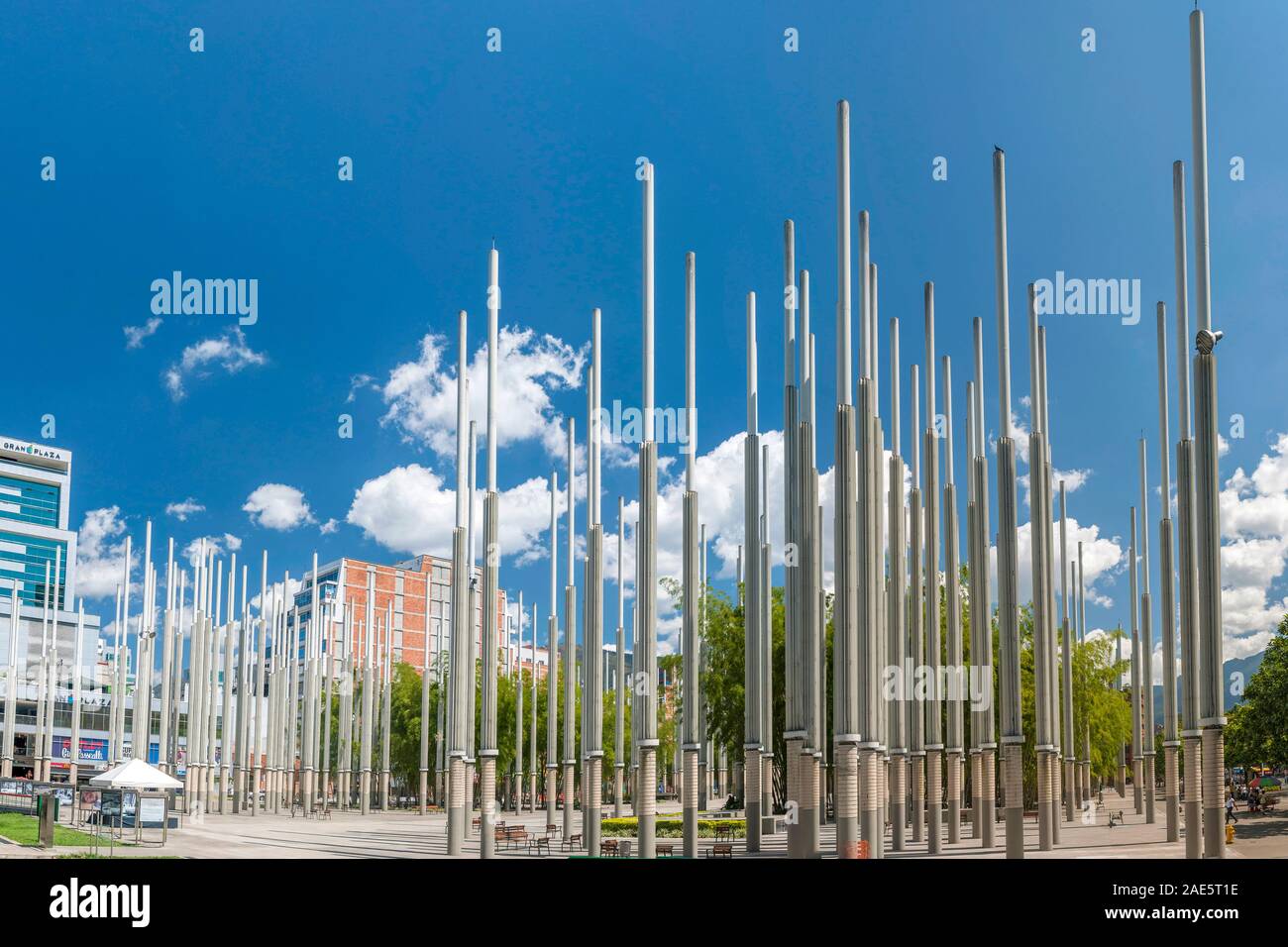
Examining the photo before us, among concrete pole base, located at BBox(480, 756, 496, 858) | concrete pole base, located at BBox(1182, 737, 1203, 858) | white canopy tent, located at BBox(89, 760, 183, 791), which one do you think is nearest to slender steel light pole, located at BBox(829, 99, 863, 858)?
concrete pole base, located at BBox(1182, 737, 1203, 858)

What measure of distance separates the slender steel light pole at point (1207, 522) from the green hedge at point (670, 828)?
76.6 feet

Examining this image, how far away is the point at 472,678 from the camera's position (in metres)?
41.3

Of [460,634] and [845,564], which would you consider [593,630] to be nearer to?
[460,634]

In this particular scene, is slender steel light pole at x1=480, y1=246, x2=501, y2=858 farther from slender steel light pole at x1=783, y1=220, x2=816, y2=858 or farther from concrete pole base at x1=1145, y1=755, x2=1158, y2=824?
concrete pole base at x1=1145, y1=755, x2=1158, y2=824

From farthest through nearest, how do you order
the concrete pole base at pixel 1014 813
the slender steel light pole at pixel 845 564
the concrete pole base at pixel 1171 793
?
1. the concrete pole base at pixel 1171 793
2. the concrete pole base at pixel 1014 813
3. the slender steel light pole at pixel 845 564

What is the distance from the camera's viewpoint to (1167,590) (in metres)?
39.7

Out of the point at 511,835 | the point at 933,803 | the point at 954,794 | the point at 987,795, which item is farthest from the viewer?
the point at 511,835

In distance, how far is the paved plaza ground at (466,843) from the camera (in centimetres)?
4009

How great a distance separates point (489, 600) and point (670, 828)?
69.9 ft

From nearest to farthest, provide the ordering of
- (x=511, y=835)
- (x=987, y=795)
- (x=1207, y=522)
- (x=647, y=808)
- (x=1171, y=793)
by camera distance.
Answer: (x=1207, y=522) → (x=647, y=808) → (x=987, y=795) → (x=1171, y=793) → (x=511, y=835)

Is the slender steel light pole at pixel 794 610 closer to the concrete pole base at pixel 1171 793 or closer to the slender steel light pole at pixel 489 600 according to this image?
the slender steel light pole at pixel 489 600

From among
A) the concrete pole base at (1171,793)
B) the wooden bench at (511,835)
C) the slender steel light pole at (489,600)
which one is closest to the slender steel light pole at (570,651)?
the wooden bench at (511,835)

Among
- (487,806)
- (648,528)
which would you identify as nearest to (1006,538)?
(648,528)
